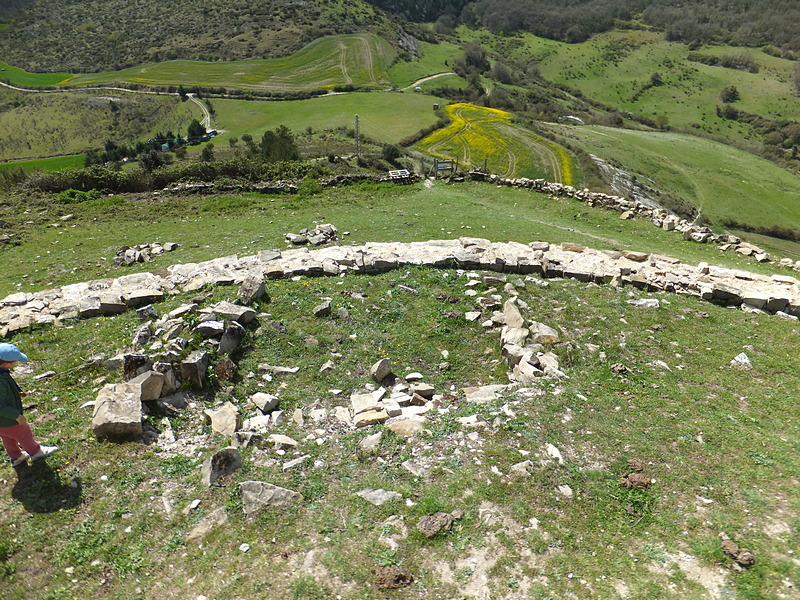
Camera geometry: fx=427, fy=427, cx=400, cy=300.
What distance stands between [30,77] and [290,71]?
87.3 m

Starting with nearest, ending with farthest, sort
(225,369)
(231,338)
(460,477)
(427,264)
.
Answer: (460,477)
(225,369)
(231,338)
(427,264)

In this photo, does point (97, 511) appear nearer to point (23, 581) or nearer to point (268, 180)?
point (23, 581)

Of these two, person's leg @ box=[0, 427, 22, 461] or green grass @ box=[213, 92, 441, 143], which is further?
green grass @ box=[213, 92, 441, 143]

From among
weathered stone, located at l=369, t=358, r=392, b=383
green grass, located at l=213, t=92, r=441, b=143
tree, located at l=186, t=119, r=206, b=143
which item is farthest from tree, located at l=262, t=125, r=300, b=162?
tree, located at l=186, t=119, r=206, b=143

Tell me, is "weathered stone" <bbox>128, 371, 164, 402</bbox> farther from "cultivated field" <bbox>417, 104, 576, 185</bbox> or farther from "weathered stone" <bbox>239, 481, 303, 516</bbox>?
"cultivated field" <bbox>417, 104, 576, 185</bbox>

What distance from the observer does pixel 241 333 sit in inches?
416

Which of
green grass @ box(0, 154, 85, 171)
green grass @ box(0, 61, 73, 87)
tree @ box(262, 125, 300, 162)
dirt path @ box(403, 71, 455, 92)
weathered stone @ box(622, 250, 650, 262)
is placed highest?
dirt path @ box(403, 71, 455, 92)

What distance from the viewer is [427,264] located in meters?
15.3

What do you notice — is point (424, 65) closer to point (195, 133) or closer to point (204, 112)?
point (204, 112)

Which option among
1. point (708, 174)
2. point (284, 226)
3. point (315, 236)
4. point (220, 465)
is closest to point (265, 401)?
point (220, 465)

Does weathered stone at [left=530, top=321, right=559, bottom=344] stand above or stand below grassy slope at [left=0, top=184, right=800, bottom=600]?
above

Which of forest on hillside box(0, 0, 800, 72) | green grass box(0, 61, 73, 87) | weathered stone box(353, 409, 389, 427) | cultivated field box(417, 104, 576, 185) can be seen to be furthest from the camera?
forest on hillside box(0, 0, 800, 72)

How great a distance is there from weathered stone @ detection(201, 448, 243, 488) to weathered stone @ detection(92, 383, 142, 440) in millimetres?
1663

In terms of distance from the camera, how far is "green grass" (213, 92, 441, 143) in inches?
3095
